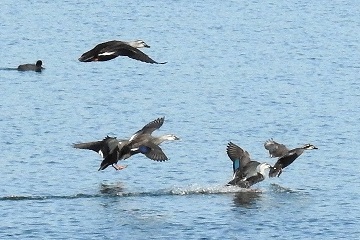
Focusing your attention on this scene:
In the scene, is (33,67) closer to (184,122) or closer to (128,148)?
(184,122)

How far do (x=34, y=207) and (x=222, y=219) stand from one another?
3631 mm

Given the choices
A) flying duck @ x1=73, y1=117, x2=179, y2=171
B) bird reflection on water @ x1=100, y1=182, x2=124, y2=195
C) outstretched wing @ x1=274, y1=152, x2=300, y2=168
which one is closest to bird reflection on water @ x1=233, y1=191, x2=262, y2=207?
outstretched wing @ x1=274, y1=152, x2=300, y2=168

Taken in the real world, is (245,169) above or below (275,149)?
below

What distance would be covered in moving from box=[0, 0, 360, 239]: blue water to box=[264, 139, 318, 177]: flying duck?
16.1 inches

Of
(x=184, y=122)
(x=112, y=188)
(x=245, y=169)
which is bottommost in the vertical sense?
(x=112, y=188)

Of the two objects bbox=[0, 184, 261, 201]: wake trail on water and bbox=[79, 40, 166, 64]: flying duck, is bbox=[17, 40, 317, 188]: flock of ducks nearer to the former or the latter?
bbox=[0, 184, 261, 201]: wake trail on water

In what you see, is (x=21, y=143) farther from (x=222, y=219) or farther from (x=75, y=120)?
(x=222, y=219)

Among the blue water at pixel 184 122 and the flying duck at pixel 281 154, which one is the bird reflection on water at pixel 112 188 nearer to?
the blue water at pixel 184 122

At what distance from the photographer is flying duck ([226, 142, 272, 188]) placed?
28484 mm

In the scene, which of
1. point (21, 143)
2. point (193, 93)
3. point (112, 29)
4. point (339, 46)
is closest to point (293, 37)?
point (339, 46)

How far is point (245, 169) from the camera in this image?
28750mm

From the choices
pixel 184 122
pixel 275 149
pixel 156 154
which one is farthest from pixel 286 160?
pixel 184 122

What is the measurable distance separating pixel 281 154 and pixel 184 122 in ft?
22.6

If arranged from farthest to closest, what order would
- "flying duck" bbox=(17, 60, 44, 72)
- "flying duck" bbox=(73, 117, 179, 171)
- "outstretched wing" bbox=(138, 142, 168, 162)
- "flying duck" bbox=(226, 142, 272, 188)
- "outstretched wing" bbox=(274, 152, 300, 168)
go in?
"flying duck" bbox=(17, 60, 44, 72)
"outstretched wing" bbox=(274, 152, 300, 168)
"flying duck" bbox=(226, 142, 272, 188)
"flying duck" bbox=(73, 117, 179, 171)
"outstretched wing" bbox=(138, 142, 168, 162)
